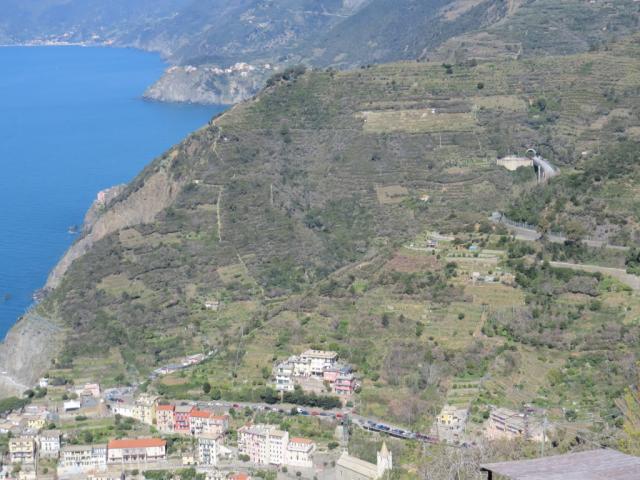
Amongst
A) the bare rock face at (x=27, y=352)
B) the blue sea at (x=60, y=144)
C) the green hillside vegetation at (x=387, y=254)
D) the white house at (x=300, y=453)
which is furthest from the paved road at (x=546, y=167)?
the blue sea at (x=60, y=144)

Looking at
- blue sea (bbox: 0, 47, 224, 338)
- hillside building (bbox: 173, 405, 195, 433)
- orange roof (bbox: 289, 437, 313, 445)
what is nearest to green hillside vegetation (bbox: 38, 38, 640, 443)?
hillside building (bbox: 173, 405, 195, 433)

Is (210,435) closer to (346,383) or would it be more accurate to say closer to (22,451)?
(346,383)

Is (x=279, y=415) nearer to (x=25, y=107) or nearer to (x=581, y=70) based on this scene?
(x=581, y=70)

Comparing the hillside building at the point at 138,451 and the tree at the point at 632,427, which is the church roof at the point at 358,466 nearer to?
the hillside building at the point at 138,451

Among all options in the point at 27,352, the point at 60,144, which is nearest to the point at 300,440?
the point at 27,352

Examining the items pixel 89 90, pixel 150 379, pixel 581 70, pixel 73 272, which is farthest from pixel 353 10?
pixel 150 379

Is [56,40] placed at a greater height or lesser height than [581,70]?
greater
